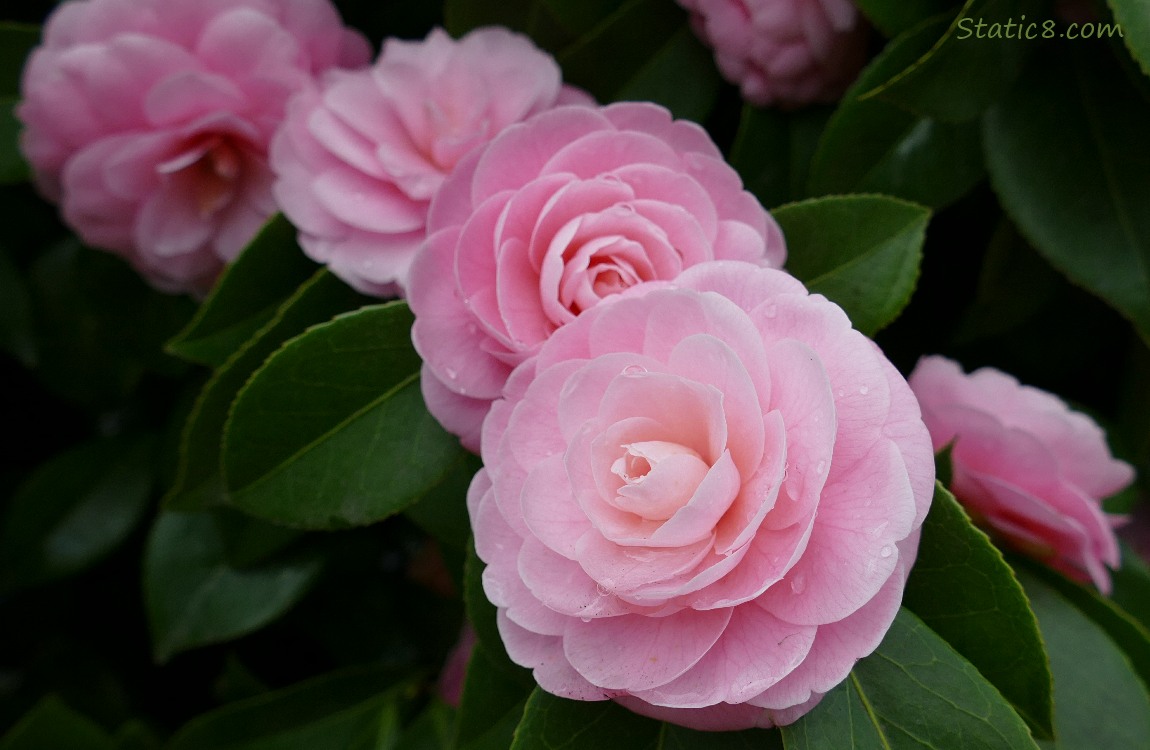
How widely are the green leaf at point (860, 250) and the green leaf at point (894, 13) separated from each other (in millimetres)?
141

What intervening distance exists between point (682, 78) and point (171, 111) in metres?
0.38

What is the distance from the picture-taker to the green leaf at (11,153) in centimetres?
82

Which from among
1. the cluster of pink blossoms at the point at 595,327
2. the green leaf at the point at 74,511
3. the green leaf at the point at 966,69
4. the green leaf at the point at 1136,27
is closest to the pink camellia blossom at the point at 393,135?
the cluster of pink blossoms at the point at 595,327

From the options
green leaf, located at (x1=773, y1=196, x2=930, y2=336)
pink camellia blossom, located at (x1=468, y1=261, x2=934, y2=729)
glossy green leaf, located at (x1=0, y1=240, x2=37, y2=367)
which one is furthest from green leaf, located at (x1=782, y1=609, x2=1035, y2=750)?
glossy green leaf, located at (x1=0, y1=240, x2=37, y2=367)

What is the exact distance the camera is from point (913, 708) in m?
0.42

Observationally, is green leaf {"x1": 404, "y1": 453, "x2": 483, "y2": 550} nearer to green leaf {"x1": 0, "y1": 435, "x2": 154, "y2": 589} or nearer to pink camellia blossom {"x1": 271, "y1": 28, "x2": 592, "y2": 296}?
pink camellia blossom {"x1": 271, "y1": 28, "x2": 592, "y2": 296}

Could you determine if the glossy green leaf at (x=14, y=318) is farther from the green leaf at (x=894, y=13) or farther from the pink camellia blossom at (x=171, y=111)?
the green leaf at (x=894, y=13)

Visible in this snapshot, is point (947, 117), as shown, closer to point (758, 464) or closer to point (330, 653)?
point (758, 464)

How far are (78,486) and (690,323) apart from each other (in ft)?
3.03

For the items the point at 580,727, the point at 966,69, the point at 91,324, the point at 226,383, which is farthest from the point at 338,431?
the point at 91,324

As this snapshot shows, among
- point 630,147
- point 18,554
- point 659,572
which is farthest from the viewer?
point 18,554

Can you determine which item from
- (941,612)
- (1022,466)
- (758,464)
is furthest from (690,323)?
(1022,466)

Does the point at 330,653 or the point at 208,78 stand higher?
the point at 208,78

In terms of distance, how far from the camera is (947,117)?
0.59 m
